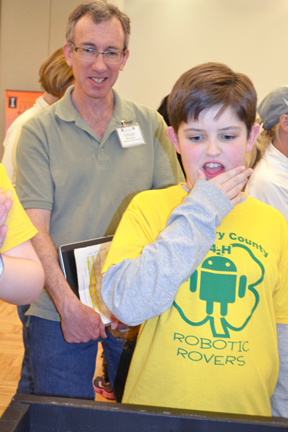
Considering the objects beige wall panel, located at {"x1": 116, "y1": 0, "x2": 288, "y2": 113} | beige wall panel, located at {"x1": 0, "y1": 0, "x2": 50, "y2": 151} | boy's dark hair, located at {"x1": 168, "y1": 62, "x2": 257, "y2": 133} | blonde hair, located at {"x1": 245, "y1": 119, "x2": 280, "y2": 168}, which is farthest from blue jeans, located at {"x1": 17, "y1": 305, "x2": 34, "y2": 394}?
beige wall panel, located at {"x1": 116, "y1": 0, "x2": 288, "y2": 113}

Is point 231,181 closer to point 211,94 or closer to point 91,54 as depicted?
point 211,94

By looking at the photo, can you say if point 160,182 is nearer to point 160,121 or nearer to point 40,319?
point 160,121

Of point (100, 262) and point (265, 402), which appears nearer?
point (265, 402)

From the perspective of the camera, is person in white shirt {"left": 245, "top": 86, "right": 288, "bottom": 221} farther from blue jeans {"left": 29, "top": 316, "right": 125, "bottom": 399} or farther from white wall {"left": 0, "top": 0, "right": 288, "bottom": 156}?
white wall {"left": 0, "top": 0, "right": 288, "bottom": 156}

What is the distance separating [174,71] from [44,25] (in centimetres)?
188

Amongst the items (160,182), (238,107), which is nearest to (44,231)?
(160,182)

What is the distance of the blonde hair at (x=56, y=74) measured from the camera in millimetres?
2447

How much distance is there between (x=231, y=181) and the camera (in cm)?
97

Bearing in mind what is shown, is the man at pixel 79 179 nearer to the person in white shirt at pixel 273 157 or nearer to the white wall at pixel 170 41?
the person in white shirt at pixel 273 157

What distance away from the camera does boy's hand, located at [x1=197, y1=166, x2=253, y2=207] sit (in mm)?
957

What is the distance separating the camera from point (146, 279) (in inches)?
34.8

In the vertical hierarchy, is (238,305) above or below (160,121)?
below

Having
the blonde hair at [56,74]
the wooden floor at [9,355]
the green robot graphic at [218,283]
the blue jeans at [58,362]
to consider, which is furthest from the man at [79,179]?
the wooden floor at [9,355]

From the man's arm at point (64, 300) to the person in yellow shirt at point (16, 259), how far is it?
348 mm
